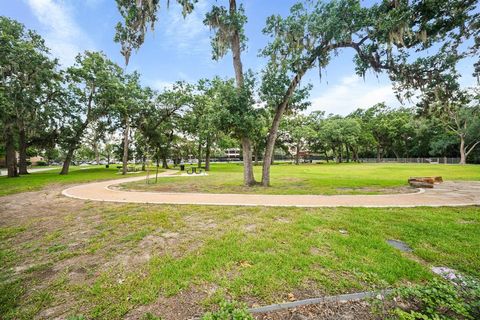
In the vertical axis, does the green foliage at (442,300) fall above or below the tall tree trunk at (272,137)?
below

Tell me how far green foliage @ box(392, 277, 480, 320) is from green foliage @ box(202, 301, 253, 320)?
1.39 meters

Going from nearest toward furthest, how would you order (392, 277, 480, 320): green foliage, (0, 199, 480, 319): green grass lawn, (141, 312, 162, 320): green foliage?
(392, 277, 480, 320): green foliage → (141, 312, 162, 320): green foliage → (0, 199, 480, 319): green grass lawn

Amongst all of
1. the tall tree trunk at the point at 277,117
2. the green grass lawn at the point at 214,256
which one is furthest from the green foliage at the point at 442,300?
the tall tree trunk at the point at 277,117

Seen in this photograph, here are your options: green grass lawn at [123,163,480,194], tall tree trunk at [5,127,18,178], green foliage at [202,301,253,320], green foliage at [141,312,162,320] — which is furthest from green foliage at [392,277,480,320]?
tall tree trunk at [5,127,18,178]

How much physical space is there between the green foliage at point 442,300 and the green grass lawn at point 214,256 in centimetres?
27

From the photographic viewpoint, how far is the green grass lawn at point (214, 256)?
2.61m

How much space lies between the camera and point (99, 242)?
13.9ft

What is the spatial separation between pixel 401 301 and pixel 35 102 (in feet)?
84.8

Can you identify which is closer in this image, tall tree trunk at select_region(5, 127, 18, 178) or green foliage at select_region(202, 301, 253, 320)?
green foliage at select_region(202, 301, 253, 320)

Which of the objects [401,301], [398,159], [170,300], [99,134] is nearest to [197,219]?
[170,300]

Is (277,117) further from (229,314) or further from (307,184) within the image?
(229,314)

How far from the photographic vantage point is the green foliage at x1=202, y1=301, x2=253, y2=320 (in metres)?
2.08

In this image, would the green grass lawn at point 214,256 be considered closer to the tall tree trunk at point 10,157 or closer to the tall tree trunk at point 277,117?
the tall tree trunk at point 277,117

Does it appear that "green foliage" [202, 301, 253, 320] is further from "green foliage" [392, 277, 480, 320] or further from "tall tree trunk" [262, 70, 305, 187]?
"tall tree trunk" [262, 70, 305, 187]
